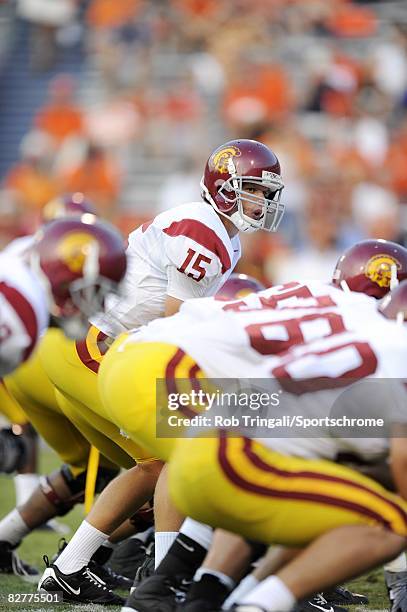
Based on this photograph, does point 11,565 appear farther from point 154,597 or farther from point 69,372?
point 154,597

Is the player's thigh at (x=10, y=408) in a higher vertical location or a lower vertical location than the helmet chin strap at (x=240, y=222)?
lower

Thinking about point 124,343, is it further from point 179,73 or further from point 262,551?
point 179,73

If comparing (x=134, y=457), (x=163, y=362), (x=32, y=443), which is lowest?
(x=32, y=443)

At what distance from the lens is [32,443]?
586 cm

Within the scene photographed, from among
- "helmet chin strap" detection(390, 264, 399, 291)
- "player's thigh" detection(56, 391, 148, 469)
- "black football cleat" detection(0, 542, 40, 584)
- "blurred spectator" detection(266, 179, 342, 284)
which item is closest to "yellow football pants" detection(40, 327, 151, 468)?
"player's thigh" detection(56, 391, 148, 469)

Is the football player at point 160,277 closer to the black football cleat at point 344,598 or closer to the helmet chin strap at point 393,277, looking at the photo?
the helmet chin strap at point 393,277

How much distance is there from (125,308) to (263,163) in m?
0.81

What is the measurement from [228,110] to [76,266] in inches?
312

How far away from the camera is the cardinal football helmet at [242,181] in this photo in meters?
4.56

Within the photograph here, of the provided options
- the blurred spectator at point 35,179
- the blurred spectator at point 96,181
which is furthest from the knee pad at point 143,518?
the blurred spectator at point 96,181

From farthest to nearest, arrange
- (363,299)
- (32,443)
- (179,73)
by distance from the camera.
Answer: (179,73) → (32,443) → (363,299)

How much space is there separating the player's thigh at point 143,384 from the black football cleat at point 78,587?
70 centimetres

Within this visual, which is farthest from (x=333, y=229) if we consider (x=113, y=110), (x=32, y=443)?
(x=32, y=443)

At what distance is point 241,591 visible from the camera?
10.4ft
